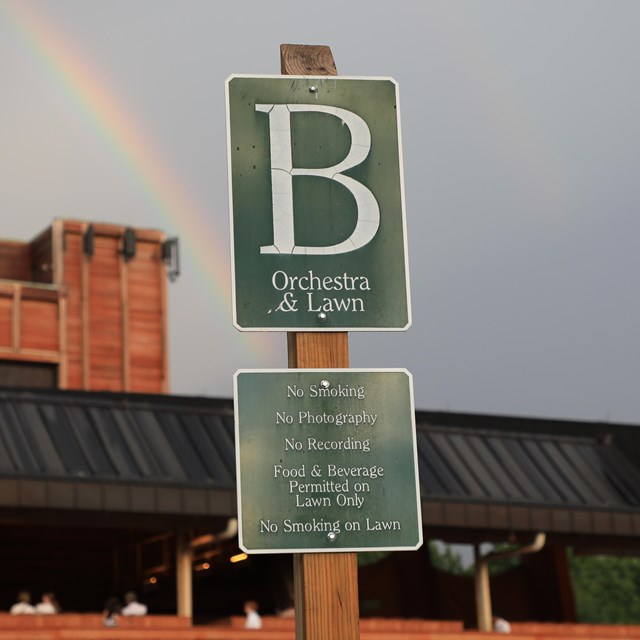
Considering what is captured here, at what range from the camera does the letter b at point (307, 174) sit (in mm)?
7855

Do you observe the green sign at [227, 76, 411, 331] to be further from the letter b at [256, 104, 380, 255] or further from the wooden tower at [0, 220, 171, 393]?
the wooden tower at [0, 220, 171, 393]

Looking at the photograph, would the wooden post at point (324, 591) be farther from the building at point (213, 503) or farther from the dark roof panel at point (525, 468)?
the dark roof panel at point (525, 468)

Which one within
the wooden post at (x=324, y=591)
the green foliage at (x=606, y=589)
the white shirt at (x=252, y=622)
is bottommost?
the wooden post at (x=324, y=591)

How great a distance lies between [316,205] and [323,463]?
135 cm

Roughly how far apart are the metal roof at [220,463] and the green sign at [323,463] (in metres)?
19.1

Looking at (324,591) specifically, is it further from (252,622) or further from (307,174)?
(252,622)

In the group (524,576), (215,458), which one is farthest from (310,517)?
(524,576)

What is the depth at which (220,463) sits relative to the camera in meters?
29.1

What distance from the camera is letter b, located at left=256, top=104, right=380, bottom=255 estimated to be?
786 cm

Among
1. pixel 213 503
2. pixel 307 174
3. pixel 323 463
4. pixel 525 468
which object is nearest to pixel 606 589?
pixel 525 468

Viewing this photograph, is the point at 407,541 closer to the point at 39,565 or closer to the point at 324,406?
the point at 324,406

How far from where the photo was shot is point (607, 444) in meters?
35.3

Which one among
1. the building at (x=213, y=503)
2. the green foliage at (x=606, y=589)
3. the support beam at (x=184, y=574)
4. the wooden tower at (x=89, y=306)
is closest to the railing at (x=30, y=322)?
the wooden tower at (x=89, y=306)

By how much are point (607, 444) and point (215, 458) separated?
34.7 feet
